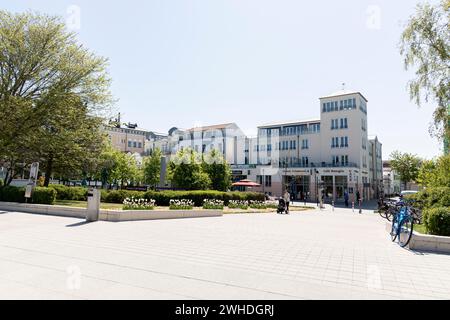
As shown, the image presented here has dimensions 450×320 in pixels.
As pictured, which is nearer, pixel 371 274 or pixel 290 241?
pixel 371 274

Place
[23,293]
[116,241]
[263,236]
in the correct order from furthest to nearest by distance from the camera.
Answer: [263,236] → [116,241] → [23,293]

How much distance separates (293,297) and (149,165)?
49.0 meters

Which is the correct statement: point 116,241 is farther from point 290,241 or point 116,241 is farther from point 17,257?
point 290,241

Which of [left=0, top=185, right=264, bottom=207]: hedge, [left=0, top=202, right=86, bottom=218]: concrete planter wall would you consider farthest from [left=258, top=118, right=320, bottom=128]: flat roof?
[left=0, top=202, right=86, bottom=218]: concrete planter wall

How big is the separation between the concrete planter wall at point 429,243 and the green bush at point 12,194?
19.6 metres

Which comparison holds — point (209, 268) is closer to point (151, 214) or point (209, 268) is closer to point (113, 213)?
point (113, 213)

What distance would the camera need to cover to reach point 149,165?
5125cm

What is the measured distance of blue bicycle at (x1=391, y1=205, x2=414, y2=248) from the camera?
329 inches

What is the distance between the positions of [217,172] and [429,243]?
106 ft

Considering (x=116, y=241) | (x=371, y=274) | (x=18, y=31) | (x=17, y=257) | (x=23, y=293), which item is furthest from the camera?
(x=18, y=31)

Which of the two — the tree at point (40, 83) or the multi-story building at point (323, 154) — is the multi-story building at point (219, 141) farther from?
the tree at point (40, 83)

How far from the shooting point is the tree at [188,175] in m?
32.4
